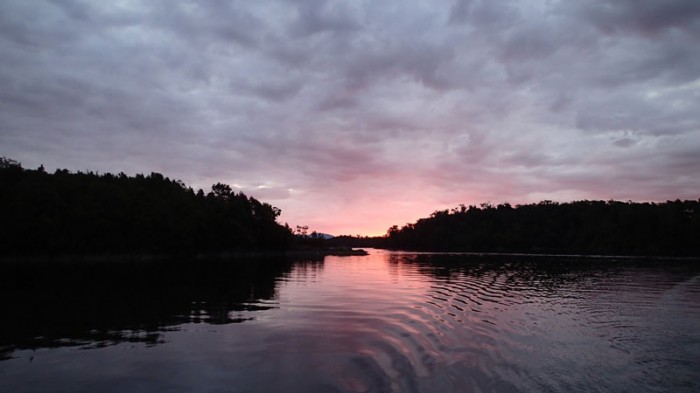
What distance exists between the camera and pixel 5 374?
44.5 ft

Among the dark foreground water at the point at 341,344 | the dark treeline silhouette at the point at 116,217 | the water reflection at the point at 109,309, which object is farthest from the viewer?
the dark treeline silhouette at the point at 116,217

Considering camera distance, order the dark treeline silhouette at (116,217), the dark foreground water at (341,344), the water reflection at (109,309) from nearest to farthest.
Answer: the dark foreground water at (341,344) → the water reflection at (109,309) → the dark treeline silhouette at (116,217)

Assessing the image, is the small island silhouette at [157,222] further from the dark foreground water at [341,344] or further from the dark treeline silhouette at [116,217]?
the dark foreground water at [341,344]

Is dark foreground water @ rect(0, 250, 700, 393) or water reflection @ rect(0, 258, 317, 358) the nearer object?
dark foreground water @ rect(0, 250, 700, 393)

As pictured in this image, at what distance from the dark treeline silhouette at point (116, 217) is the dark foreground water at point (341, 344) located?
5966cm

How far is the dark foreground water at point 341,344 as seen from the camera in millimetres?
13414

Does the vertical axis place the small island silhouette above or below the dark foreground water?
above

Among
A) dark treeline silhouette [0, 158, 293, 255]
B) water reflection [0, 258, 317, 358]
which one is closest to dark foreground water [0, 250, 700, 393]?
water reflection [0, 258, 317, 358]

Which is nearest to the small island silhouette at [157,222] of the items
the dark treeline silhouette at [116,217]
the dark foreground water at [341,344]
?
the dark treeline silhouette at [116,217]

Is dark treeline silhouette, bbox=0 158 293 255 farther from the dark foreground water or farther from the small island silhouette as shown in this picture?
the dark foreground water

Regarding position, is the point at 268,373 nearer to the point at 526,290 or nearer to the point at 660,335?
the point at 660,335

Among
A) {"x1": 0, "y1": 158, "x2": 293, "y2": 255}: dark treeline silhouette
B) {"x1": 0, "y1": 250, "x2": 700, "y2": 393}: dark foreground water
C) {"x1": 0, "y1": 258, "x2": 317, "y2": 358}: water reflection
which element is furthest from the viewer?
{"x1": 0, "y1": 158, "x2": 293, "y2": 255}: dark treeline silhouette

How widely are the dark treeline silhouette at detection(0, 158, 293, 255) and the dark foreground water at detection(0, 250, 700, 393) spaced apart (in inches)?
2349

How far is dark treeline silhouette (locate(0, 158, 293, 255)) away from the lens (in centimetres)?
8436
